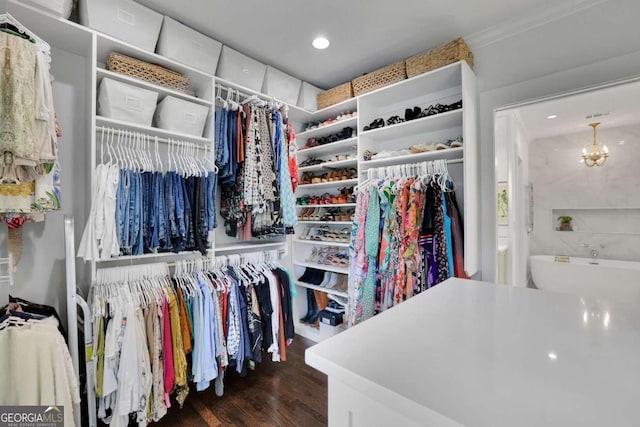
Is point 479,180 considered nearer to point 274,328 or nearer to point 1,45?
point 274,328

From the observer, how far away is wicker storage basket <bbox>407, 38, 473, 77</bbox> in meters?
1.97

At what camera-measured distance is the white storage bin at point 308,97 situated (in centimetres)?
279

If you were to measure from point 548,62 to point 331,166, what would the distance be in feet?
6.09

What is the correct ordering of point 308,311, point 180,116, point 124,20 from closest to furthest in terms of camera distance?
1. point 124,20
2. point 180,116
3. point 308,311

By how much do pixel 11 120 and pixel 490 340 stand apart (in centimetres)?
193

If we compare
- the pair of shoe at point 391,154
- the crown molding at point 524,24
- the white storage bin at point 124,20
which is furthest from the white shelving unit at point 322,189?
the white storage bin at point 124,20

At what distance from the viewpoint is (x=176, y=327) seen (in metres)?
1.74

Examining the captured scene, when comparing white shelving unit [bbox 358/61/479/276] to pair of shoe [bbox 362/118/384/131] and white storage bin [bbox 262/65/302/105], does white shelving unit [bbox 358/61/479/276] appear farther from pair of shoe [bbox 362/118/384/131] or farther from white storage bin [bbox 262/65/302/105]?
white storage bin [bbox 262/65/302/105]

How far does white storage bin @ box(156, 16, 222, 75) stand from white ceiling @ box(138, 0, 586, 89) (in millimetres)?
78

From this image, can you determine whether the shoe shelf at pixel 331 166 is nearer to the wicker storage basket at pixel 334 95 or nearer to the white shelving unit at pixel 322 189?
the white shelving unit at pixel 322 189

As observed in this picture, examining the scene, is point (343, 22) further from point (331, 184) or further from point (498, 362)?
point (498, 362)

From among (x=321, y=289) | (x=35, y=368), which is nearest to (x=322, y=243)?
(x=321, y=289)

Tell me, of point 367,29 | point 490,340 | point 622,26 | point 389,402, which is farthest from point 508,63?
point 389,402

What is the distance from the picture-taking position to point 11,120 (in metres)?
1.16
